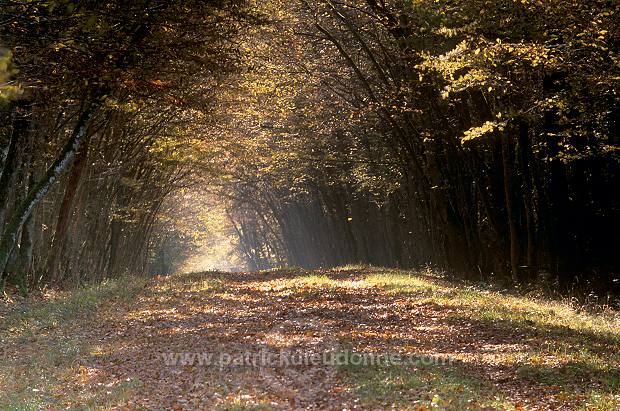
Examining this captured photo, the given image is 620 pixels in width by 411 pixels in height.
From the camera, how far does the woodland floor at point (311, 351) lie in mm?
9578

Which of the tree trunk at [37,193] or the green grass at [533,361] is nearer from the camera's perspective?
the green grass at [533,361]

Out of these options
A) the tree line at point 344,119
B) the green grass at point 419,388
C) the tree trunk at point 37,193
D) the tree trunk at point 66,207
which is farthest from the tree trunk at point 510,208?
the tree trunk at point 66,207

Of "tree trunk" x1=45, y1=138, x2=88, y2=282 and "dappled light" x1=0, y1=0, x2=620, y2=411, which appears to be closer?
"dappled light" x1=0, y1=0, x2=620, y2=411

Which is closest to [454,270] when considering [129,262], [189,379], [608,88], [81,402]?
[608,88]

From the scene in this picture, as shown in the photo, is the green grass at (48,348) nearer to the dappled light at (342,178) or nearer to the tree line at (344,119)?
the dappled light at (342,178)

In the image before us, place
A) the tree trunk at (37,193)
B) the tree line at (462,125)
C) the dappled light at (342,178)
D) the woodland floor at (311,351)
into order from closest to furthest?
the woodland floor at (311,351)
the dappled light at (342,178)
the tree line at (462,125)
the tree trunk at (37,193)

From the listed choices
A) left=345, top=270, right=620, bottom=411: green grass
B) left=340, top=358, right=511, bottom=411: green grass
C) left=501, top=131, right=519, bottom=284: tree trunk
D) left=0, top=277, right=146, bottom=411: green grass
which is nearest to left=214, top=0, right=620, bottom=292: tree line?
left=501, top=131, right=519, bottom=284: tree trunk

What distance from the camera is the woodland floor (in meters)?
9.58

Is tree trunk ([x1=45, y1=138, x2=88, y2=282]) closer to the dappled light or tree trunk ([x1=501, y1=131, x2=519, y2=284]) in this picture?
the dappled light

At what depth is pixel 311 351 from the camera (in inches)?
489

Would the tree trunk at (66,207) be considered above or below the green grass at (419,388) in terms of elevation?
above

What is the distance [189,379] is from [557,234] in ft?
35.6

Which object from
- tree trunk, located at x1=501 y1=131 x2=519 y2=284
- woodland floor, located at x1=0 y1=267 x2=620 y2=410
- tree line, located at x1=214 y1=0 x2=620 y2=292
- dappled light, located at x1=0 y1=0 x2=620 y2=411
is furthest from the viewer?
tree trunk, located at x1=501 y1=131 x2=519 y2=284

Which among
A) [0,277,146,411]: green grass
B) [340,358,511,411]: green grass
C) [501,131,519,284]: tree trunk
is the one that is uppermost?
[501,131,519,284]: tree trunk
